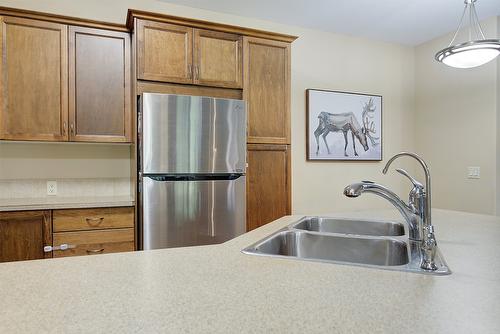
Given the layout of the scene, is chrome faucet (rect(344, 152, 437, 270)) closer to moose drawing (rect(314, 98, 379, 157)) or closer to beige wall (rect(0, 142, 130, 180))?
beige wall (rect(0, 142, 130, 180))

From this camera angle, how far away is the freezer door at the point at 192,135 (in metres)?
2.36

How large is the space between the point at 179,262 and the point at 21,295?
14.5 inches

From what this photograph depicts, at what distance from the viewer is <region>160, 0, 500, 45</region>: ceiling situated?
304 centimetres

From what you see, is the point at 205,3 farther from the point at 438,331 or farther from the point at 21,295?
the point at 438,331

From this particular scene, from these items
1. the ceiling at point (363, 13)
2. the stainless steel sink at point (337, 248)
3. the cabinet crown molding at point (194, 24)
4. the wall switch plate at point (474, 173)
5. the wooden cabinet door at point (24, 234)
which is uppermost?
the ceiling at point (363, 13)

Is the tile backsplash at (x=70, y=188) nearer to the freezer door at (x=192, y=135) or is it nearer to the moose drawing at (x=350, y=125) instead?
the freezer door at (x=192, y=135)

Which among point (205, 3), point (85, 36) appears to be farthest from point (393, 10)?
point (85, 36)

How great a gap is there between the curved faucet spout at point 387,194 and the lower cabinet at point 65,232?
185 centimetres

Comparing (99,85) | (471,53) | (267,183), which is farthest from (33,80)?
(471,53)

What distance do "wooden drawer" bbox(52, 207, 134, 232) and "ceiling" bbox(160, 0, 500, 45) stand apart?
1926 millimetres

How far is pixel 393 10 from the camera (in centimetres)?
318

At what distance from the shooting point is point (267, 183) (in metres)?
2.84

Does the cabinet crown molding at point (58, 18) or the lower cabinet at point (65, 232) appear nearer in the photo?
the lower cabinet at point (65, 232)

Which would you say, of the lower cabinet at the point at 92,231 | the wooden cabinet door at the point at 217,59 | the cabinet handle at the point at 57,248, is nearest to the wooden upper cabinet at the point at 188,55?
the wooden cabinet door at the point at 217,59
